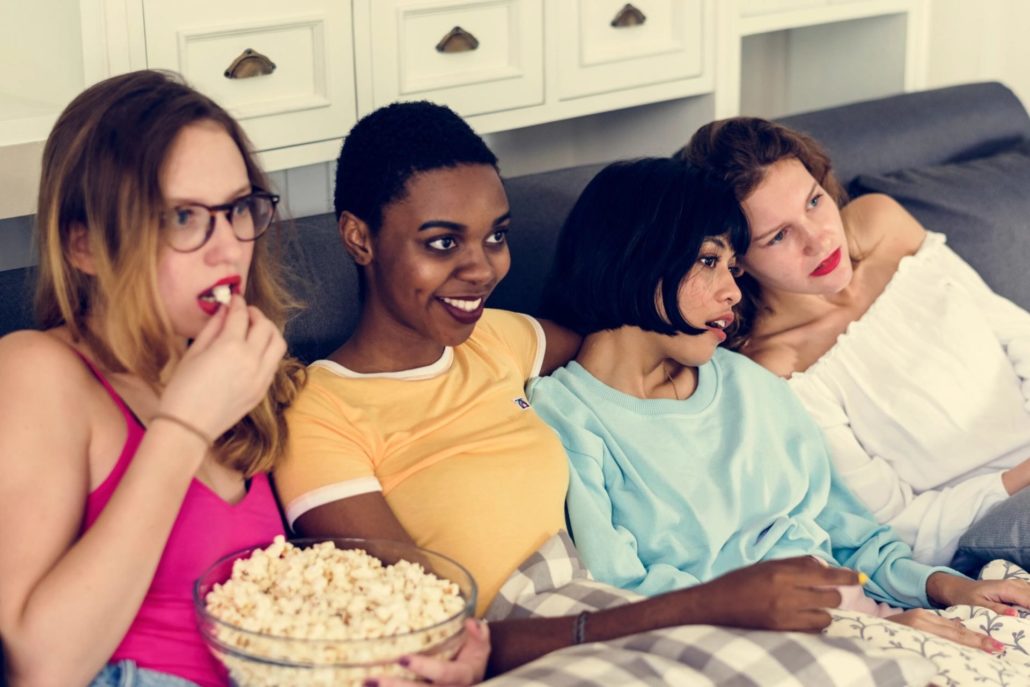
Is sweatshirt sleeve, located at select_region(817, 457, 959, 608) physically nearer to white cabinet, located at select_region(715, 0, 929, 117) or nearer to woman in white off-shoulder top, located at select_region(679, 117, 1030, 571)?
woman in white off-shoulder top, located at select_region(679, 117, 1030, 571)

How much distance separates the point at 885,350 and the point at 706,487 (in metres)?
0.53

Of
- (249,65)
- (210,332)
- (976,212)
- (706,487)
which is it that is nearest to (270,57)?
(249,65)

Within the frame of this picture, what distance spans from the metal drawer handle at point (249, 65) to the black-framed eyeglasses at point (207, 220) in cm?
56

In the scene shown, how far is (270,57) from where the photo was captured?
1.97m

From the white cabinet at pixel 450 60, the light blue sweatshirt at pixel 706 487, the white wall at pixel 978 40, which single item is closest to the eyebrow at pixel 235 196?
the white cabinet at pixel 450 60

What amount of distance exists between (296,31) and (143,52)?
0.26m

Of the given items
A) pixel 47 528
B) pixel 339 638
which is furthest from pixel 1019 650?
pixel 47 528

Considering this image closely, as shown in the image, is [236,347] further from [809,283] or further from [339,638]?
[809,283]

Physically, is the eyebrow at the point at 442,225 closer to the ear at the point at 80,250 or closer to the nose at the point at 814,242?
the ear at the point at 80,250

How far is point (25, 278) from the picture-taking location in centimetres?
163

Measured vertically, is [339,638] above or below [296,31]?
below

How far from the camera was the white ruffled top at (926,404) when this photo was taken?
205 cm

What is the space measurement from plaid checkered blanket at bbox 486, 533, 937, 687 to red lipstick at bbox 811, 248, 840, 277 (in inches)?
30.2

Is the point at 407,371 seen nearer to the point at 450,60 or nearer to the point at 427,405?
the point at 427,405
